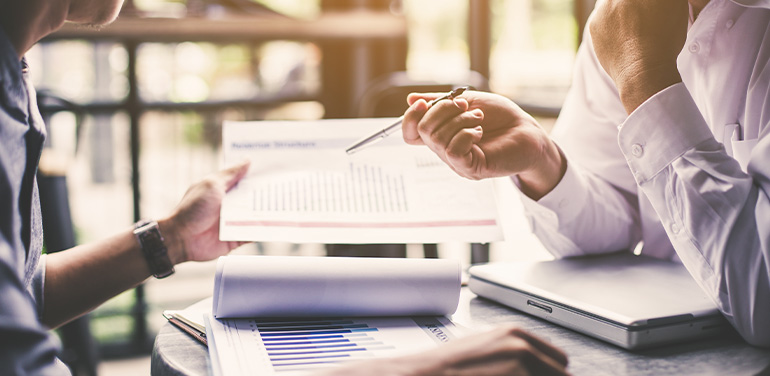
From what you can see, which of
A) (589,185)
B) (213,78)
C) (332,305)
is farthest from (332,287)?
(213,78)

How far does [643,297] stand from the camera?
766mm

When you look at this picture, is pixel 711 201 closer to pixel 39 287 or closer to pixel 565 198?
pixel 565 198

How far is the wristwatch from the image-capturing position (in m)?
0.98

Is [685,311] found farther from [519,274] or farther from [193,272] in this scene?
[193,272]

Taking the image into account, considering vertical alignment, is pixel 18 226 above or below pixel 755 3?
below

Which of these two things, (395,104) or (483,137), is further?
→ (395,104)

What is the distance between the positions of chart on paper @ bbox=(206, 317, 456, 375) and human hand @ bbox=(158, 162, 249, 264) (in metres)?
0.29

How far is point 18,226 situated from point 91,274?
1.18 feet

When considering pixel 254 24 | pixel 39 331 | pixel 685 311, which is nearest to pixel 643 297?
pixel 685 311

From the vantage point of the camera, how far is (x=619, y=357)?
2.21ft

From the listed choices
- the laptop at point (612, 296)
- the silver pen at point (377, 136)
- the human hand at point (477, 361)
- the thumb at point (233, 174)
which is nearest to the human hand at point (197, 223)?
the thumb at point (233, 174)

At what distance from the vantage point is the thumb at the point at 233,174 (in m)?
0.95

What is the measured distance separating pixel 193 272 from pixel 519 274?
260cm

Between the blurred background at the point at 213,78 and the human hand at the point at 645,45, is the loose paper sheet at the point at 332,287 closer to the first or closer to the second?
the human hand at the point at 645,45
